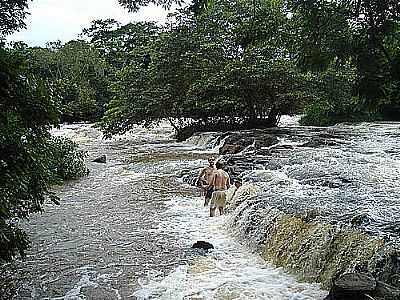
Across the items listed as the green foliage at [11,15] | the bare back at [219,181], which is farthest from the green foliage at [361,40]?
the bare back at [219,181]

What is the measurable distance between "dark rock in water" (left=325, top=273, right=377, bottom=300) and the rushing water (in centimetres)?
74

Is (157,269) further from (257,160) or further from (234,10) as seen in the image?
(234,10)

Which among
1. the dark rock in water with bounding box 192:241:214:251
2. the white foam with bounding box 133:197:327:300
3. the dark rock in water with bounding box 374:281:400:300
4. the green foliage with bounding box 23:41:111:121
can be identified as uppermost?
the green foliage with bounding box 23:41:111:121

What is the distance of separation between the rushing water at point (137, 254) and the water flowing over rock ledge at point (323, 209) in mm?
422

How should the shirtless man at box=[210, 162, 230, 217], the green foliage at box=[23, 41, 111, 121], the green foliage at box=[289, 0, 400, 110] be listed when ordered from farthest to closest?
the green foliage at box=[23, 41, 111, 121] → the shirtless man at box=[210, 162, 230, 217] → the green foliage at box=[289, 0, 400, 110]

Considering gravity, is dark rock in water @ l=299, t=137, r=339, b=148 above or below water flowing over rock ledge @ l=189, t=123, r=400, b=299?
above

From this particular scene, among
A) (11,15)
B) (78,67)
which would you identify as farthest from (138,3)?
(78,67)

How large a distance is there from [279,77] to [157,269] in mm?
16358

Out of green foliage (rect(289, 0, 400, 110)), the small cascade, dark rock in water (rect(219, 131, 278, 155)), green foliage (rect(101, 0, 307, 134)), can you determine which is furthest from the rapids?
green foliage (rect(101, 0, 307, 134))

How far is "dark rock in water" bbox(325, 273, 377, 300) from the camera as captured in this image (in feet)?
19.4

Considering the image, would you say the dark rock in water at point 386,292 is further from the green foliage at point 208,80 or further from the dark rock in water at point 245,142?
the green foliage at point 208,80

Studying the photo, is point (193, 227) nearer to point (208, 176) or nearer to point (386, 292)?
point (208, 176)

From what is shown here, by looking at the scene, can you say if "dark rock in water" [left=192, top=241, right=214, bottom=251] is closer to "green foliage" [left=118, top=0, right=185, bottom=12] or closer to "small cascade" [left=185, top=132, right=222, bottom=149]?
"green foliage" [left=118, top=0, right=185, bottom=12]

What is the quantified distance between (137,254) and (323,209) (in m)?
3.47
